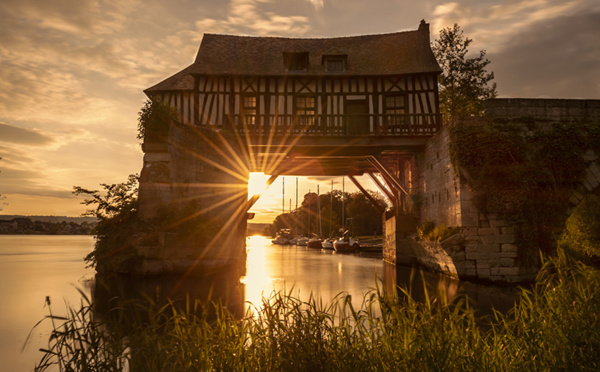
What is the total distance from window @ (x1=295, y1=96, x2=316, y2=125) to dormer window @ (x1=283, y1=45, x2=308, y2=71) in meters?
1.46

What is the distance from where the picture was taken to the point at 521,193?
11578 mm

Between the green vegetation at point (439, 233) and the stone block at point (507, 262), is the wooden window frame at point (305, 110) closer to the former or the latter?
the green vegetation at point (439, 233)

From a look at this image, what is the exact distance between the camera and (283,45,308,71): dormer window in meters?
18.4

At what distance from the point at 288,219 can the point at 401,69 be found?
66479 millimetres

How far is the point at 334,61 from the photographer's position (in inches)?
727

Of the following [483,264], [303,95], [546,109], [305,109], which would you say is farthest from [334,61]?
[483,264]

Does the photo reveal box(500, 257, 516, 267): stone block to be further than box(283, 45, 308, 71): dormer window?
No

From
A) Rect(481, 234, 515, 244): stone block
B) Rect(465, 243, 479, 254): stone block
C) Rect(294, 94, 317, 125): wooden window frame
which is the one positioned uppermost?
Rect(294, 94, 317, 125): wooden window frame

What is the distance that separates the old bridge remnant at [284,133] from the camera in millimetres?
13281

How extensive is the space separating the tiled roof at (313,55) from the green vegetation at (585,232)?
9466 millimetres

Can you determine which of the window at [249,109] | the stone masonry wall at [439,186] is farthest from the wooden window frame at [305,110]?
the stone masonry wall at [439,186]

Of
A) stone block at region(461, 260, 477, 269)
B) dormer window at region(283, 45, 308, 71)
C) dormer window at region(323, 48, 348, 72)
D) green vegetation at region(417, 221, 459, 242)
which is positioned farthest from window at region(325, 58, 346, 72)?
stone block at region(461, 260, 477, 269)

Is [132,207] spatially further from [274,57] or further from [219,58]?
[274,57]

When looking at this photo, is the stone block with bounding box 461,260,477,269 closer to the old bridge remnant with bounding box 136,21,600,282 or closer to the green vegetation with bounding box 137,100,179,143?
the old bridge remnant with bounding box 136,21,600,282
